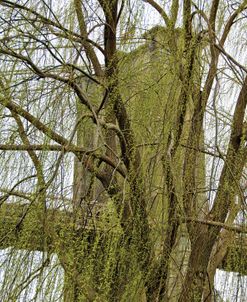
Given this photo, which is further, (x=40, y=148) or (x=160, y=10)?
(x=160, y=10)

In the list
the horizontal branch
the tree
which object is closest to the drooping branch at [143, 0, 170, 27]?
the tree

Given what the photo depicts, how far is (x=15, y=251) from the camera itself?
6.39 ft

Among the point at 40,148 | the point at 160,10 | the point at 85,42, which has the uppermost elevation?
the point at 160,10

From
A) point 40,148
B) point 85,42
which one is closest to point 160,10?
point 85,42

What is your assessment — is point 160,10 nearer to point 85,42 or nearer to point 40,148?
point 85,42

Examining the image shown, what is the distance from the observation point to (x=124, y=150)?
244 cm

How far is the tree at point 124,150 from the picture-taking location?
202 centimetres

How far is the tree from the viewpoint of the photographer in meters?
2.02

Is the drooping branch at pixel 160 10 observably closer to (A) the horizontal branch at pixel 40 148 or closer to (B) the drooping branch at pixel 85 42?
(B) the drooping branch at pixel 85 42

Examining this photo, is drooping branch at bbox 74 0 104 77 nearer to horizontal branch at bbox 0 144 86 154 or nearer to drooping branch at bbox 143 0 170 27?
drooping branch at bbox 143 0 170 27

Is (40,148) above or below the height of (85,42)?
below

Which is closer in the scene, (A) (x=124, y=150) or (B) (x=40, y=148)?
(B) (x=40, y=148)

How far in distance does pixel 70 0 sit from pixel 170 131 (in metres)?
0.51

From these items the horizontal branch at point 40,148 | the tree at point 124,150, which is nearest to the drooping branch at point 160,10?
the tree at point 124,150
